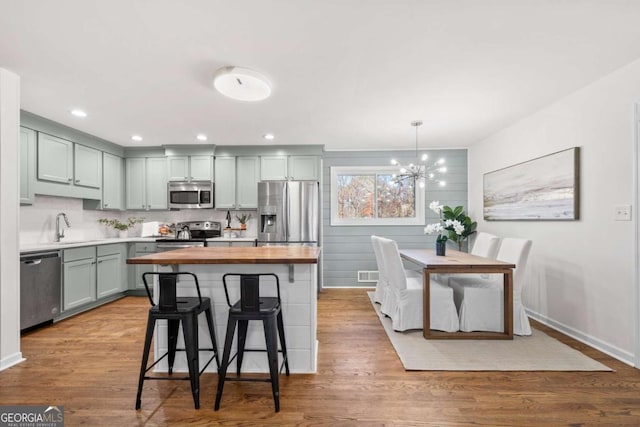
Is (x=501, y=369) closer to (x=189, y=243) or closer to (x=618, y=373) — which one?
(x=618, y=373)

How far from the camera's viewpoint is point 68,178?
3.71 metres

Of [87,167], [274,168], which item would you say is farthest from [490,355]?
[87,167]

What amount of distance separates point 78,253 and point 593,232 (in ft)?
18.2

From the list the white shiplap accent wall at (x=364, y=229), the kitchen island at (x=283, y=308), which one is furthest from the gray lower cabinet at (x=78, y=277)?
the white shiplap accent wall at (x=364, y=229)

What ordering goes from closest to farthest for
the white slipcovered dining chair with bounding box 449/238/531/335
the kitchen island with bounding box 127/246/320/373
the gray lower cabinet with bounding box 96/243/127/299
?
the kitchen island with bounding box 127/246/320/373 < the white slipcovered dining chair with bounding box 449/238/531/335 < the gray lower cabinet with bounding box 96/243/127/299

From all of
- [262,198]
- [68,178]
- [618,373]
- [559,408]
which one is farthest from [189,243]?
[618,373]

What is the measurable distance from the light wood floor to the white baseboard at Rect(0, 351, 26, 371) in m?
0.06

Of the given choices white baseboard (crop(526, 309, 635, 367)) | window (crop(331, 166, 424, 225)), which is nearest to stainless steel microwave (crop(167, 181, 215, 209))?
window (crop(331, 166, 424, 225))

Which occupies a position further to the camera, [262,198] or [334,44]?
[262,198]

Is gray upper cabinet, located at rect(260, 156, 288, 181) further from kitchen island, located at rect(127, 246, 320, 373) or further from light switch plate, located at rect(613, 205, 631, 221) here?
light switch plate, located at rect(613, 205, 631, 221)

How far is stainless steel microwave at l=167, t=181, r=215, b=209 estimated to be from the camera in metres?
4.57

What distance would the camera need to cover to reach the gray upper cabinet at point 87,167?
3.85 metres

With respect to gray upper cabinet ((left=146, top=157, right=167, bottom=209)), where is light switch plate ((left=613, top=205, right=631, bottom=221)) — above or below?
below

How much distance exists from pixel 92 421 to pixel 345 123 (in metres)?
3.44
